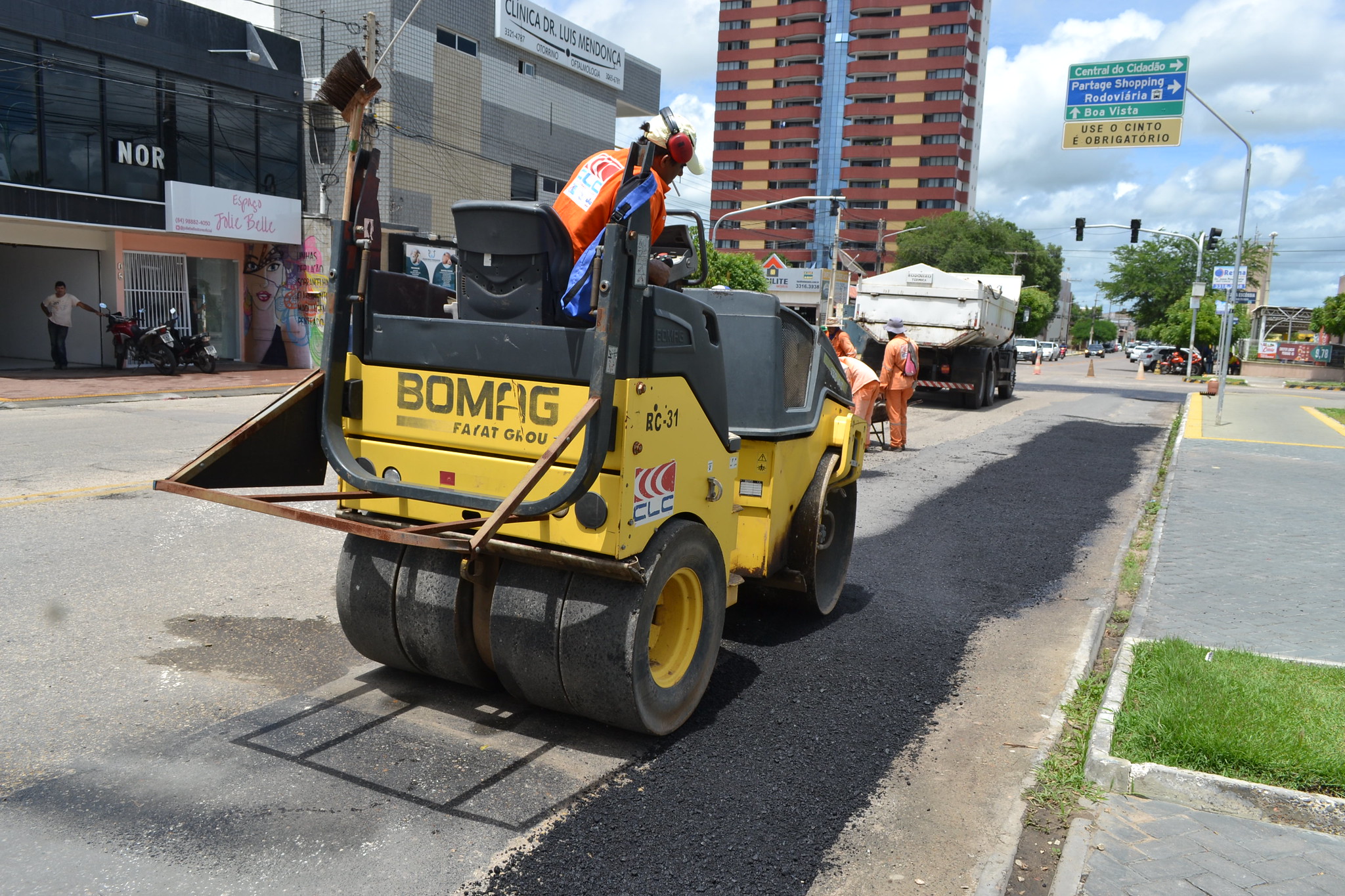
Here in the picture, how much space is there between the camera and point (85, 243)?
20.3m

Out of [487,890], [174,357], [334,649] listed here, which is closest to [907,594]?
[334,649]

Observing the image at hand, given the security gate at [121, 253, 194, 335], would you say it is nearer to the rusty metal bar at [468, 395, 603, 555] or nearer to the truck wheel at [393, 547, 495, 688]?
the truck wheel at [393, 547, 495, 688]

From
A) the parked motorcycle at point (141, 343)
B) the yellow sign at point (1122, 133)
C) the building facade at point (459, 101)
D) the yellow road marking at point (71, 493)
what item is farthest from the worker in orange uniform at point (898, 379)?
the parked motorcycle at point (141, 343)

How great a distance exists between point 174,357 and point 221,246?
3.75 metres

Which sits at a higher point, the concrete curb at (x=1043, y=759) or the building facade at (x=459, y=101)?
the building facade at (x=459, y=101)

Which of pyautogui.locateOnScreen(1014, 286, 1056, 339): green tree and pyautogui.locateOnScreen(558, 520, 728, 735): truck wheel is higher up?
pyautogui.locateOnScreen(1014, 286, 1056, 339): green tree

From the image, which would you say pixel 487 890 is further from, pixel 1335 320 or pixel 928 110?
pixel 928 110

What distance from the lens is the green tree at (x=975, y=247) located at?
7588cm

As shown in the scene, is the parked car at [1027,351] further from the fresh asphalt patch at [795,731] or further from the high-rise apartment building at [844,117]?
the fresh asphalt patch at [795,731]

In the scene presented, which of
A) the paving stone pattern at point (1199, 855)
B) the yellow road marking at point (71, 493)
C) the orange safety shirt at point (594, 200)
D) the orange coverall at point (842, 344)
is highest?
the orange safety shirt at point (594, 200)

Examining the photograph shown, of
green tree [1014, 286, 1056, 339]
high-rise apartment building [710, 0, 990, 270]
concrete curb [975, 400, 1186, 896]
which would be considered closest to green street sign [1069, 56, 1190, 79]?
concrete curb [975, 400, 1186, 896]

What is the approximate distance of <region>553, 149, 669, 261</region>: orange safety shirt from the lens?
163 inches

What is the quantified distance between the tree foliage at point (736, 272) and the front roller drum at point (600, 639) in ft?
110

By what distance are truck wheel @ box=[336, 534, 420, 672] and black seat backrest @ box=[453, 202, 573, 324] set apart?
114 cm
